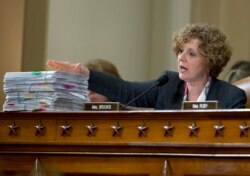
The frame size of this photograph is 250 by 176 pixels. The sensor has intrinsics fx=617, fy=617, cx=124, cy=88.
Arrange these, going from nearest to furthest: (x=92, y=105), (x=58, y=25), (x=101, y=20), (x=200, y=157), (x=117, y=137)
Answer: (x=200, y=157), (x=117, y=137), (x=92, y=105), (x=58, y=25), (x=101, y=20)

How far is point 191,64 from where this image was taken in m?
2.64

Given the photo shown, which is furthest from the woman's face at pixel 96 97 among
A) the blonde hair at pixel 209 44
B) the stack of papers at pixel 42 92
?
the stack of papers at pixel 42 92

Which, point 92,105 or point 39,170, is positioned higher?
point 92,105

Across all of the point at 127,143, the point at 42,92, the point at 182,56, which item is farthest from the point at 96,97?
the point at 127,143

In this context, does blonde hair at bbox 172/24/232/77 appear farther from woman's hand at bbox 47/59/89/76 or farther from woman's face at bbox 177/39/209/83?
woman's hand at bbox 47/59/89/76

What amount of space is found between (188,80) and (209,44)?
0.63ft

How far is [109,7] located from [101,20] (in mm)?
131

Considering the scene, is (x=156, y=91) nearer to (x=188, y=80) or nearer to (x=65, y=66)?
(x=188, y=80)

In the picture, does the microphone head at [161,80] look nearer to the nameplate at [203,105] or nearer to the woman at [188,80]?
the woman at [188,80]

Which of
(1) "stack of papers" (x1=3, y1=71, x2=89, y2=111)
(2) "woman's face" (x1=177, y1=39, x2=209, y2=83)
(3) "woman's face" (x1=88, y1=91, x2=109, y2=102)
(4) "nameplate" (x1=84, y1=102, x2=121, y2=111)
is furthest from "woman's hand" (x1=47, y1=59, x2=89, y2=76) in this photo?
(3) "woman's face" (x1=88, y1=91, x2=109, y2=102)

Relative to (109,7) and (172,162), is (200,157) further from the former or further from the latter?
(109,7)

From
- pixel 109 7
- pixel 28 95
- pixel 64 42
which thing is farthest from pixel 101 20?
pixel 28 95

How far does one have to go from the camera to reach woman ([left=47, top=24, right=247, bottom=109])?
8.34 feet

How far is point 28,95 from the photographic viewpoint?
2.29 meters
